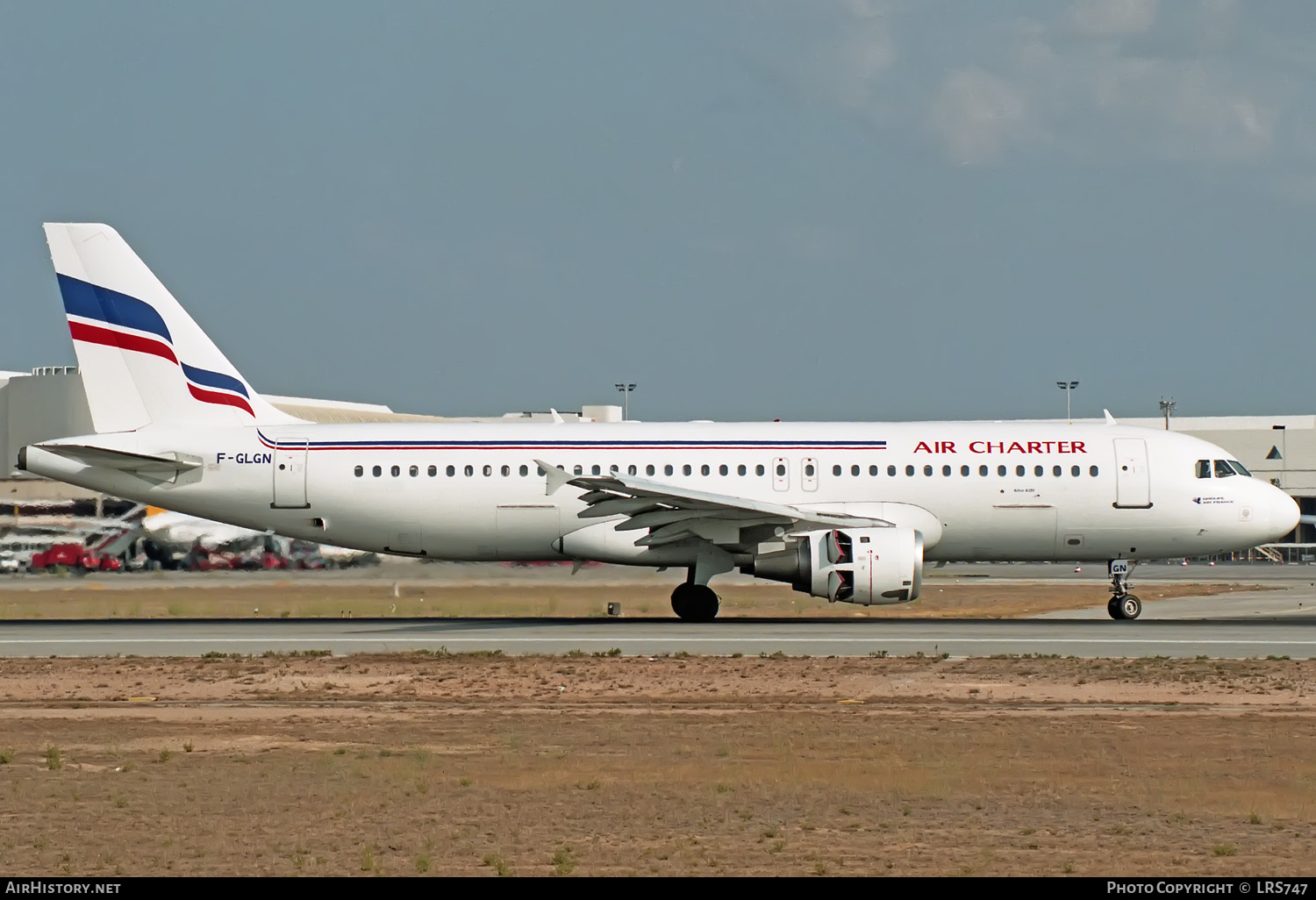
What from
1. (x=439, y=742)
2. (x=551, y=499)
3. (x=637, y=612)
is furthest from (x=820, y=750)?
(x=637, y=612)

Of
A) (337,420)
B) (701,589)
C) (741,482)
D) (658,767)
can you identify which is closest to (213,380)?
(701,589)

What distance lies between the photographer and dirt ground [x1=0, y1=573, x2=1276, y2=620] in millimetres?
33688

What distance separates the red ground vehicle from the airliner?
943 centimetres

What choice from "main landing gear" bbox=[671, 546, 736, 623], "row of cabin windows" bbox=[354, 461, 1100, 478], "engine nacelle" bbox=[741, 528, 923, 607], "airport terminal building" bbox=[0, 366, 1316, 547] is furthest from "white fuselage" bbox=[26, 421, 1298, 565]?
"airport terminal building" bbox=[0, 366, 1316, 547]

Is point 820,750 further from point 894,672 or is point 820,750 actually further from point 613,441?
point 613,441

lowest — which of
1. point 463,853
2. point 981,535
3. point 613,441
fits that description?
point 463,853

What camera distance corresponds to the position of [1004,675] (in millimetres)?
20766

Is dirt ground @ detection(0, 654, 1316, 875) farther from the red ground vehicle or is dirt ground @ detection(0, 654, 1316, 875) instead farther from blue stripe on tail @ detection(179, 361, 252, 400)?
the red ground vehicle

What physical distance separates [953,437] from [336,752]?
61.7 feet

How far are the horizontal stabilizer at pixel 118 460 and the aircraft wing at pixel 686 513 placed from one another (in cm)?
786

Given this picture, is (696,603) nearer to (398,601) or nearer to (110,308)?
(398,601)

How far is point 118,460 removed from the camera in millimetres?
30656

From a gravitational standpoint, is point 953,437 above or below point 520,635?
above

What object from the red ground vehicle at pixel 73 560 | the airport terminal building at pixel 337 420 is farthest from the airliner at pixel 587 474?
the airport terminal building at pixel 337 420
